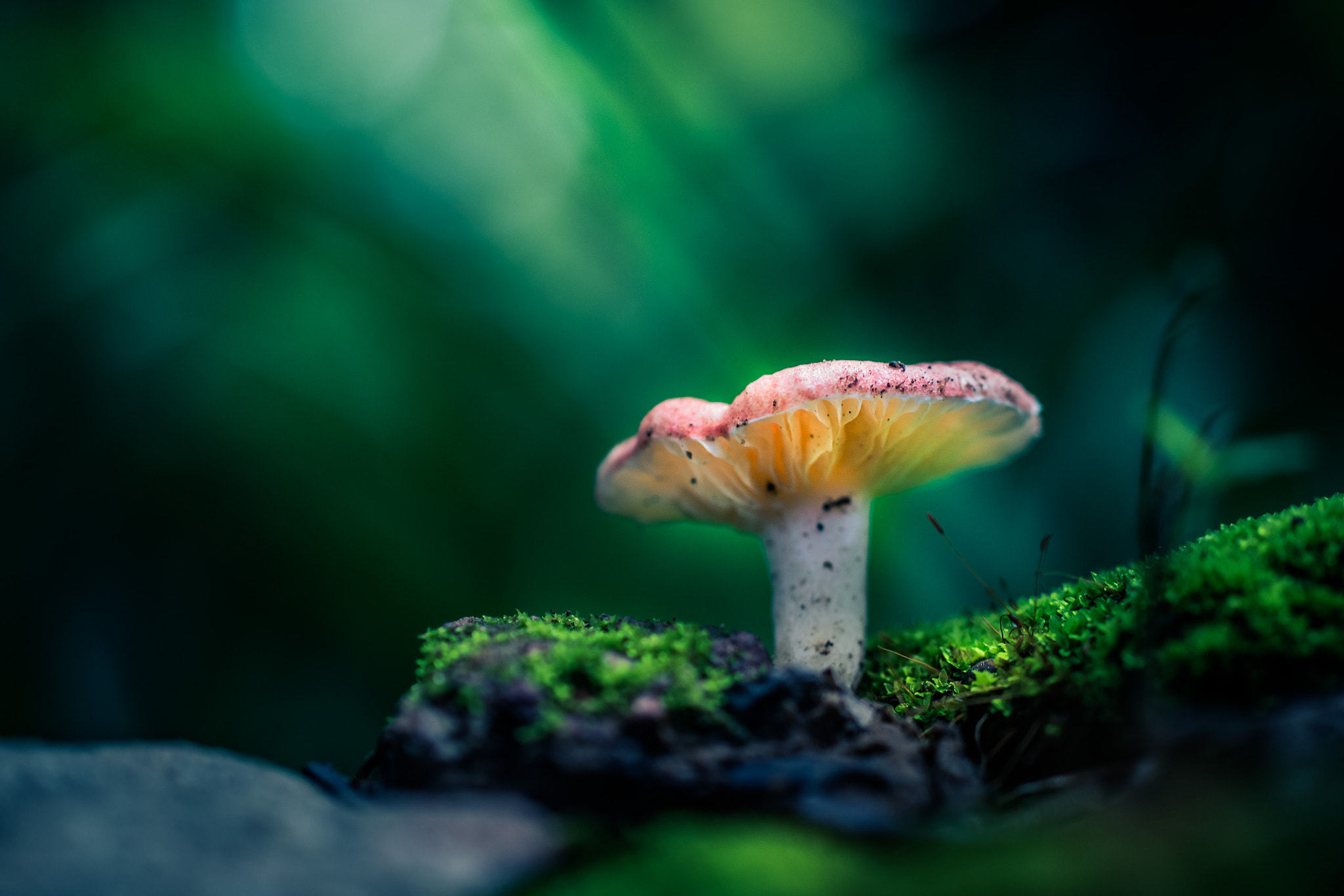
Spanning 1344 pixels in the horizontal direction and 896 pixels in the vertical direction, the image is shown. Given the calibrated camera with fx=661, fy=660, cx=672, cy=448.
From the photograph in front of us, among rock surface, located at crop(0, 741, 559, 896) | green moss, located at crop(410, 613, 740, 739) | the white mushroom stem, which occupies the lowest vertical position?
rock surface, located at crop(0, 741, 559, 896)

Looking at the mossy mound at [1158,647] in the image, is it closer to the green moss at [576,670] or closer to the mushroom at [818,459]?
the mushroom at [818,459]

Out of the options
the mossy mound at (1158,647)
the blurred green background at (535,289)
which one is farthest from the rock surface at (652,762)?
the blurred green background at (535,289)

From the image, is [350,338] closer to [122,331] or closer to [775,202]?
[122,331]

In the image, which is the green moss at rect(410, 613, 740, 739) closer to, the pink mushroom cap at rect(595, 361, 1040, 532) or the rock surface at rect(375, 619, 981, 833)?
the rock surface at rect(375, 619, 981, 833)

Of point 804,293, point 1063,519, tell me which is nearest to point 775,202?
point 804,293

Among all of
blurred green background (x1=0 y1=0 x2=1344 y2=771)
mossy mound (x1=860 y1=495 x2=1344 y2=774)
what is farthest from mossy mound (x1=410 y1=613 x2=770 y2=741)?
blurred green background (x1=0 y1=0 x2=1344 y2=771)
